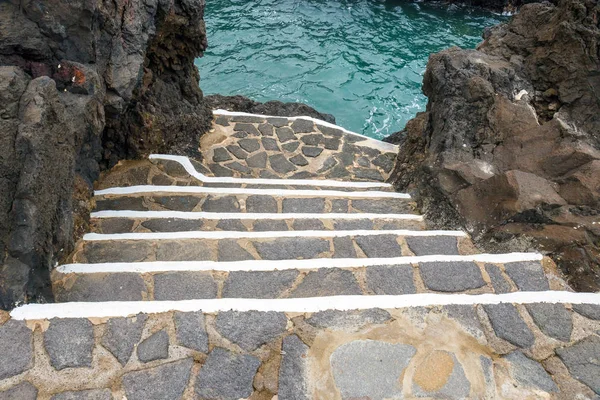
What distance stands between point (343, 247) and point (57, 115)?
9.00ft

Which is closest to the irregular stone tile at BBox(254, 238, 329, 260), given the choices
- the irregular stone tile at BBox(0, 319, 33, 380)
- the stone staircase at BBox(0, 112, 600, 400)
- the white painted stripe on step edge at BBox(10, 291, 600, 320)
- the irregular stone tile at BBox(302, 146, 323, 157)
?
the stone staircase at BBox(0, 112, 600, 400)

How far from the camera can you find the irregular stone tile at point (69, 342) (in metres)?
3.04

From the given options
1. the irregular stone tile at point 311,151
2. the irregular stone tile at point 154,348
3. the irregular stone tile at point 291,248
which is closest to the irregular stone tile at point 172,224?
the irregular stone tile at point 291,248

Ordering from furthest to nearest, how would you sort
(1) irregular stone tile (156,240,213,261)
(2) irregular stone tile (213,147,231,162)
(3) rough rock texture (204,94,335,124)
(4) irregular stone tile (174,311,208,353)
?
(3) rough rock texture (204,94,335,124), (2) irregular stone tile (213,147,231,162), (1) irregular stone tile (156,240,213,261), (4) irregular stone tile (174,311,208,353)

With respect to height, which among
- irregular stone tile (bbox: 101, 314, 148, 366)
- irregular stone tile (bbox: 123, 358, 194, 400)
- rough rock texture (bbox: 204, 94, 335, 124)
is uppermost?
irregular stone tile (bbox: 101, 314, 148, 366)

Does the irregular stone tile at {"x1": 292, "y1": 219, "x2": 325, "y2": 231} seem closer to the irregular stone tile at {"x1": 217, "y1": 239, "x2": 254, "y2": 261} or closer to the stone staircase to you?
the stone staircase

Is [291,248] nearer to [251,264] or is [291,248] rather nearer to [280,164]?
[251,264]

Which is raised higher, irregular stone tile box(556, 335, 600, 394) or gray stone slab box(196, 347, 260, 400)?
gray stone slab box(196, 347, 260, 400)

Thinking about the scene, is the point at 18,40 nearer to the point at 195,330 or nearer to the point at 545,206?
the point at 195,330

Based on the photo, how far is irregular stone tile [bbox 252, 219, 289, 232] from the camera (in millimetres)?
5168

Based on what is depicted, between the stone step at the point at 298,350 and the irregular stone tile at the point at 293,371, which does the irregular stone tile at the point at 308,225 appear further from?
the irregular stone tile at the point at 293,371

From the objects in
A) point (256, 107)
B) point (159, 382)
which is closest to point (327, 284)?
point (159, 382)

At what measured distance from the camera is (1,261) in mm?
3264

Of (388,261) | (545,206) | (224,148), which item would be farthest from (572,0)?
(224,148)
